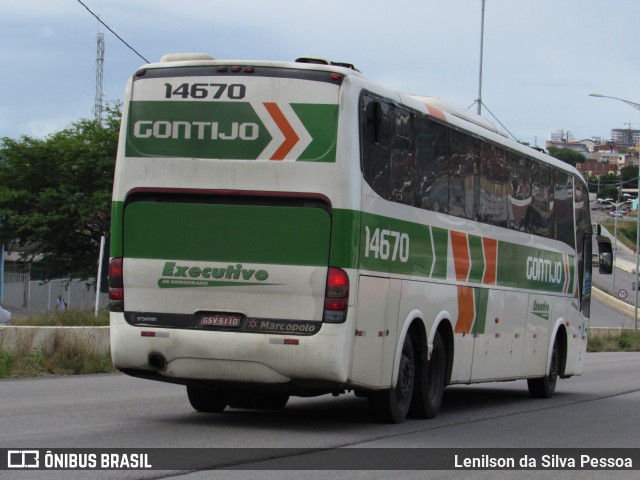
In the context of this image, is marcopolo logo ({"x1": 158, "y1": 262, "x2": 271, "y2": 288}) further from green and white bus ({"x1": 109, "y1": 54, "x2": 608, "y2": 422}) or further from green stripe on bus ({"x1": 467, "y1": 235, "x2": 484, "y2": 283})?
green stripe on bus ({"x1": 467, "y1": 235, "x2": 484, "y2": 283})

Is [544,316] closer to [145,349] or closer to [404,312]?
[404,312]

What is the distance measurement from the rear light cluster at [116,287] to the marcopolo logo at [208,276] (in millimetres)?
464

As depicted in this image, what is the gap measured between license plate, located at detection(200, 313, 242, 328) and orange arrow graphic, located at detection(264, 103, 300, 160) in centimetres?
159

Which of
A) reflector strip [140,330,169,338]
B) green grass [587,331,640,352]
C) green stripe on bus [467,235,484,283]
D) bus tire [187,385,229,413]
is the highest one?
green stripe on bus [467,235,484,283]

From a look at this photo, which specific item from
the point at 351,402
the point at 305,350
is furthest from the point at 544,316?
the point at 305,350

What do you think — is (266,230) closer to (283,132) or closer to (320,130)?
(283,132)

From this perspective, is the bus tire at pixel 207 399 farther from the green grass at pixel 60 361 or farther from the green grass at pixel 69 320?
the green grass at pixel 69 320

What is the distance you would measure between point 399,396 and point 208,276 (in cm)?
283

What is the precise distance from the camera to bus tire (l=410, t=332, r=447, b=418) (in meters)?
13.7

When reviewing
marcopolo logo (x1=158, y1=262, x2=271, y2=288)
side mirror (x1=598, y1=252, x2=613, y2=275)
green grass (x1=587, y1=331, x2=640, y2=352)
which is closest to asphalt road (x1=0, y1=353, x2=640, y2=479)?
marcopolo logo (x1=158, y1=262, x2=271, y2=288)

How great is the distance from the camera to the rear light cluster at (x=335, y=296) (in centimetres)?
1136

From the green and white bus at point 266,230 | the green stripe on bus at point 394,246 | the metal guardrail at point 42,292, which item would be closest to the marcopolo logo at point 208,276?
the green and white bus at point 266,230

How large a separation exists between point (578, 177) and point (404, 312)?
9020 mm

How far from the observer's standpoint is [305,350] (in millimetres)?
11312
